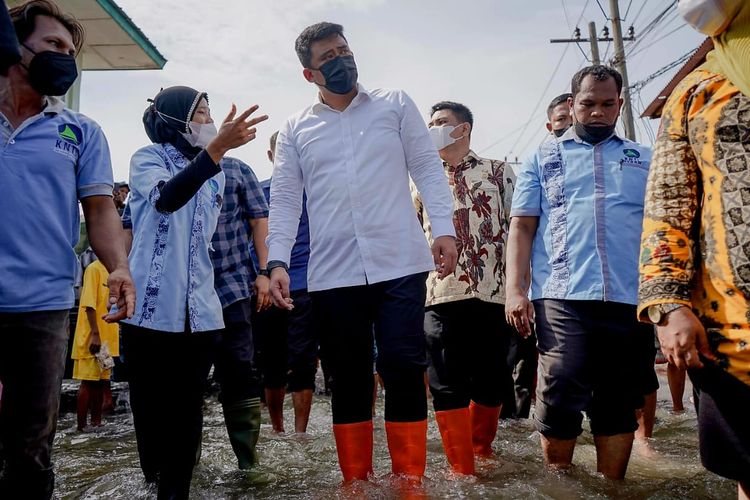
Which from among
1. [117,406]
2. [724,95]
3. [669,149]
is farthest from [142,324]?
[117,406]

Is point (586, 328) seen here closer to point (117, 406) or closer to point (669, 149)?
point (669, 149)

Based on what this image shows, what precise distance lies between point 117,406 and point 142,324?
15.6 ft

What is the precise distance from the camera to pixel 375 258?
9.90 feet

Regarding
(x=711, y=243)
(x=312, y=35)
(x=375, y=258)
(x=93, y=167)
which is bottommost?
(x=711, y=243)

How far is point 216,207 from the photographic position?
332 centimetres

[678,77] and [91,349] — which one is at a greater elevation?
[678,77]

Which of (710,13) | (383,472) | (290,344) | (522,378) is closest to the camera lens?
(710,13)

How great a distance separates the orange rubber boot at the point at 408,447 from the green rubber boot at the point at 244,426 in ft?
2.96

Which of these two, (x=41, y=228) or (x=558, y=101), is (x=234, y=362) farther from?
(x=558, y=101)

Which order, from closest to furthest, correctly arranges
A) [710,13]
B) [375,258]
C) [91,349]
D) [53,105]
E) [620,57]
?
1. [710,13]
2. [53,105]
3. [375,258]
4. [91,349]
5. [620,57]

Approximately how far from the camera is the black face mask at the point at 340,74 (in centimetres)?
321

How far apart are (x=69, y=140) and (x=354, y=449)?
5.85 ft

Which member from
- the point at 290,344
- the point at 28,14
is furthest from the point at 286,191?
the point at 290,344

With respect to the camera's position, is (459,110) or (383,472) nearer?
(383,472)
